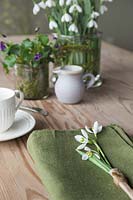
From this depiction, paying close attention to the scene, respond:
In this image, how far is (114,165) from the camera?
86cm

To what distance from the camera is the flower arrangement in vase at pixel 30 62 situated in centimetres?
130

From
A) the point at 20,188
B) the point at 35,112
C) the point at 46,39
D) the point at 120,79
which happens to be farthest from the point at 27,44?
the point at 20,188

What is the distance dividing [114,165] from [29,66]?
575 millimetres

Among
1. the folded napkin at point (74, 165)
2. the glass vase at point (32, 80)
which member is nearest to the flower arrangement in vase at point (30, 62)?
the glass vase at point (32, 80)

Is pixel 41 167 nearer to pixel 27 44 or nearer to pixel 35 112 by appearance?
Result: pixel 35 112

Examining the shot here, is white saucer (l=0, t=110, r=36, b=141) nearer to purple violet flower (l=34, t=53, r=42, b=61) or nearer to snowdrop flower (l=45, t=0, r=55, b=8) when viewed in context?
purple violet flower (l=34, t=53, r=42, b=61)

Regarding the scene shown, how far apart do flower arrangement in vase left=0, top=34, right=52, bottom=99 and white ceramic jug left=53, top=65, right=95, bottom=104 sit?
5 centimetres

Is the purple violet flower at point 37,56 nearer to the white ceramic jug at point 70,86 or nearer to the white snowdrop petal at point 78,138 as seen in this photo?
the white ceramic jug at point 70,86

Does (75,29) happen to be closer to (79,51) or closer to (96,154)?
(79,51)

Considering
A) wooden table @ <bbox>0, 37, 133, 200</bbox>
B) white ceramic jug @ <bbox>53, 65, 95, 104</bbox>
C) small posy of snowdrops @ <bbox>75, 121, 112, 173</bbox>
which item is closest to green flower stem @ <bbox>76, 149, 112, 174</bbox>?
small posy of snowdrops @ <bbox>75, 121, 112, 173</bbox>

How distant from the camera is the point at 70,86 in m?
1.33

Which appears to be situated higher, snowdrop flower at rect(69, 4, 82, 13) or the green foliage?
snowdrop flower at rect(69, 4, 82, 13)

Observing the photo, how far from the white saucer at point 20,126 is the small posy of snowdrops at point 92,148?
0.57ft

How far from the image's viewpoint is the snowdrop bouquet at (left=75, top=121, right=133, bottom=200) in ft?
2.56
